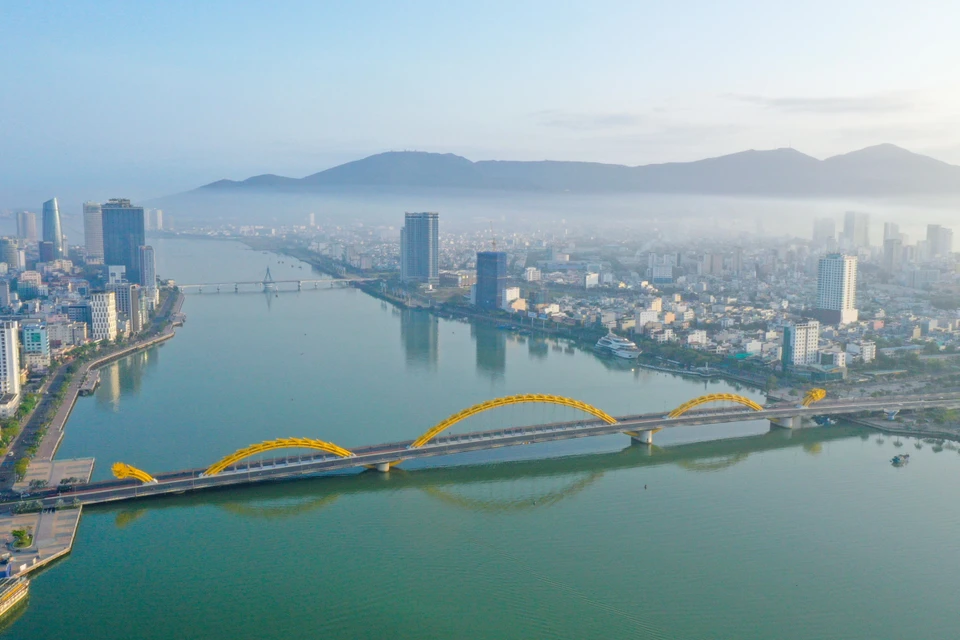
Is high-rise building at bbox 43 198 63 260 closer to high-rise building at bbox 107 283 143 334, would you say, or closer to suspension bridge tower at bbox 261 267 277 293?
suspension bridge tower at bbox 261 267 277 293

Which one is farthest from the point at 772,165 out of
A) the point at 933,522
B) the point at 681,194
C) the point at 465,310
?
the point at 933,522

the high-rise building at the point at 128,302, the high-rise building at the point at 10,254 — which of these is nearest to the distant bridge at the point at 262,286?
the high-rise building at the point at 10,254

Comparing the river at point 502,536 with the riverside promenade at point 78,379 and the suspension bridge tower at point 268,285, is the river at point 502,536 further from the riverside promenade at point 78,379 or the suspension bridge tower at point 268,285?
the suspension bridge tower at point 268,285

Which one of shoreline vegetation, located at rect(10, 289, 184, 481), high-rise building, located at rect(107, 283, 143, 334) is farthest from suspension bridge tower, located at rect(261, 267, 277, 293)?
high-rise building, located at rect(107, 283, 143, 334)

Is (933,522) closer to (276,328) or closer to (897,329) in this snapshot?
(897,329)

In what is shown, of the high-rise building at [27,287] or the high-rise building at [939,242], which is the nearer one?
the high-rise building at [27,287]
